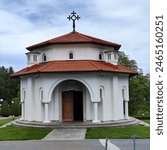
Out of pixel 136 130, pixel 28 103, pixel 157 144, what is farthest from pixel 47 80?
pixel 157 144

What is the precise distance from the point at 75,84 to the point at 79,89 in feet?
1.54

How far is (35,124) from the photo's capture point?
2256 centimetres

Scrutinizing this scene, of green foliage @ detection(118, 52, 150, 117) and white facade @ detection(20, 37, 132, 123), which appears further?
green foliage @ detection(118, 52, 150, 117)

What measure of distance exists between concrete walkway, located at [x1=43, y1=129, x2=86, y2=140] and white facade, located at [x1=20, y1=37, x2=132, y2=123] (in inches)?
110

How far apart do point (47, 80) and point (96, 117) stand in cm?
431

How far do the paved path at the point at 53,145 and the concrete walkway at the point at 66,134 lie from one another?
1424mm

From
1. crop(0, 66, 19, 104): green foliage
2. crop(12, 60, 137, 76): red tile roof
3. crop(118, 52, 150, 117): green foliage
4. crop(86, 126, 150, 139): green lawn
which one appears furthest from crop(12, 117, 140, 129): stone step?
crop(0, 66, 19, 104): green foliage

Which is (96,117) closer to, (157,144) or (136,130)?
Answer: (136,130)

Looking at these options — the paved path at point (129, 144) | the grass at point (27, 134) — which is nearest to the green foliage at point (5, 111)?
the grass at point (27, 134)

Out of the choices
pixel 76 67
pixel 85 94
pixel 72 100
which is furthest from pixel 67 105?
pixel 76 67

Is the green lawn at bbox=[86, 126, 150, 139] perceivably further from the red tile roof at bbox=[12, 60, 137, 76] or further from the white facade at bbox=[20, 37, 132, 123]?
the red tile roof at bbox=[12, 60, 137, 76]

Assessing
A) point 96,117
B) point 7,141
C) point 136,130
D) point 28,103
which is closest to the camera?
point 7,141

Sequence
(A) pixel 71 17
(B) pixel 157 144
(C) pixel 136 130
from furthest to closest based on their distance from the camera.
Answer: (A) pixel 71 17 < (C) pixel 136 130 < (B) pixel 157 144

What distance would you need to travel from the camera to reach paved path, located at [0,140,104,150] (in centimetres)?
1399
